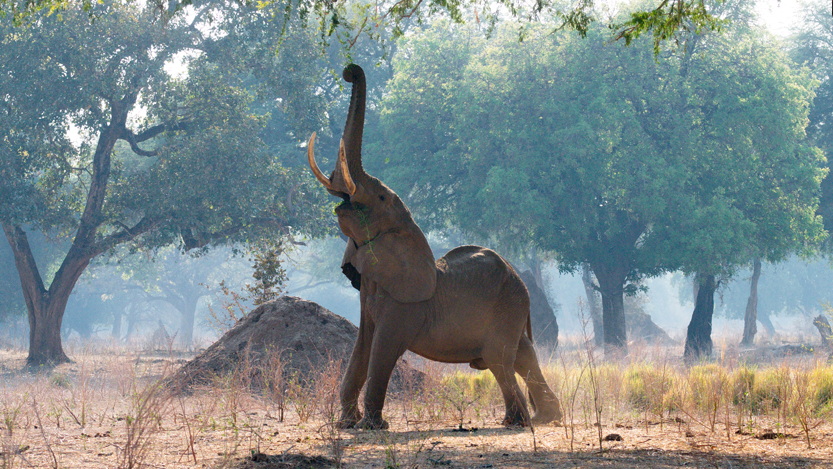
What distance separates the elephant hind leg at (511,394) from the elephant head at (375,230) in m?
0.98

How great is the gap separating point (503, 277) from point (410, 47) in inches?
1004

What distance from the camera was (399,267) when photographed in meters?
6.91

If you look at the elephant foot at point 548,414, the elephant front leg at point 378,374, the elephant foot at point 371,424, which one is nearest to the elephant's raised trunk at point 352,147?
the elephant front leg at point 378,374

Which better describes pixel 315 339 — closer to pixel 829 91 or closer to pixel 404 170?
pixel 404 170

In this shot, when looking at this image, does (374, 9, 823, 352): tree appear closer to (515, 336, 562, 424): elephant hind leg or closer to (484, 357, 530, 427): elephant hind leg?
(515, 336, 562, 424): elephant hind leg

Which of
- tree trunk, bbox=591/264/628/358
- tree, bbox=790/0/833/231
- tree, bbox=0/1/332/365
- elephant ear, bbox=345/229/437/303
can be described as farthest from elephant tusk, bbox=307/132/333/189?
tree, bbox=790/0/833/231

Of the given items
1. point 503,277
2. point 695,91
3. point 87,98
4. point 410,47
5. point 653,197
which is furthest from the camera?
point 410,47

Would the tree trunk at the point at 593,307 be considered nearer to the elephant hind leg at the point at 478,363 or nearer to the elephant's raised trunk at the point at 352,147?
the elephant hind leg at the point at 478,363

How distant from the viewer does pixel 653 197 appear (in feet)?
71.7

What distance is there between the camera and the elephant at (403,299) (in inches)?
268

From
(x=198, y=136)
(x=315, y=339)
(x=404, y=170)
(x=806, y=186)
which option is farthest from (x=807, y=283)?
(x=315, y=339)

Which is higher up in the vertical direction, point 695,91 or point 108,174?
point 695,91

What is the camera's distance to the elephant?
6.82 metres

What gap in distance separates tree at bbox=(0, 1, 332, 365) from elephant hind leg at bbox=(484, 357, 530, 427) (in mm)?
14622
